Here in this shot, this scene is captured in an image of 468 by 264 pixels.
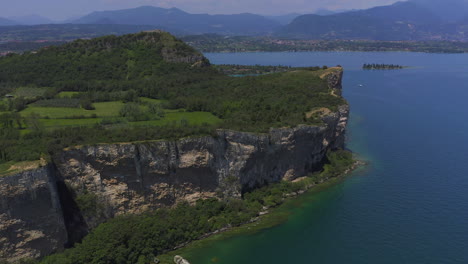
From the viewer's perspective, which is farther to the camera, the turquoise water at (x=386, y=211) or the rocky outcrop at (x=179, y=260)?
the turquoise water at (x=386, y=211)

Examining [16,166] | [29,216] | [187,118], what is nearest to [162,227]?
[29,216]

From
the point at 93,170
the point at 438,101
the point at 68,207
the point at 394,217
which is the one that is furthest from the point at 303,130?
the point at 438,101

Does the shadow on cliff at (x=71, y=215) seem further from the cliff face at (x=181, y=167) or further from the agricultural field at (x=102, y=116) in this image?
the agricultural field at (x=102, y=116)

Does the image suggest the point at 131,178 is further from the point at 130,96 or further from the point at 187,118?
the point at 130,96

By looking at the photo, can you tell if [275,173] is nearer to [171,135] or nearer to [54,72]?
[171,135]

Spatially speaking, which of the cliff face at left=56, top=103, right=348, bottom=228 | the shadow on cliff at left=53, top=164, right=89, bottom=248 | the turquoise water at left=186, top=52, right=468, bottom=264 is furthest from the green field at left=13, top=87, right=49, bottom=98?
the turquoise water at left=186, top=52, right=468, bottom=264

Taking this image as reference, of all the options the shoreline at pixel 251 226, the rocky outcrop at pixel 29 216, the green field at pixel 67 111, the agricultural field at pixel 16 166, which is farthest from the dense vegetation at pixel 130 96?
the shoreline at pixel 251 226
